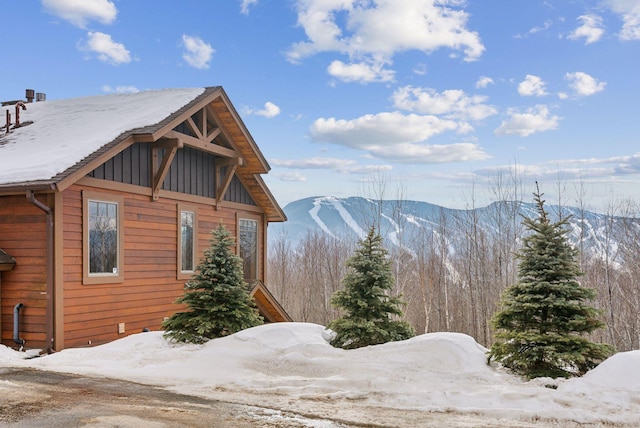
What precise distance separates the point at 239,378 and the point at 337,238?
31.3 metres

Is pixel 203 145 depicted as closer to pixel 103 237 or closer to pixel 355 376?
pixel 103 237

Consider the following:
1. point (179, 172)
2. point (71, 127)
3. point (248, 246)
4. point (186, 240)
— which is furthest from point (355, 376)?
point (248, 246)

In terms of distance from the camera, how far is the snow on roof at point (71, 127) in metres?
10.2

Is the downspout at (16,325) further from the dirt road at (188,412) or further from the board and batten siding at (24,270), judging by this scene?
the dirt road at (188,412)

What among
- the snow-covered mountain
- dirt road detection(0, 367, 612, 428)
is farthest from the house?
the snow-covered mountain

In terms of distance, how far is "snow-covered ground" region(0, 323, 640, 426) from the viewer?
19.3 feet

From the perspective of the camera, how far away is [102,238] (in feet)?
36.8

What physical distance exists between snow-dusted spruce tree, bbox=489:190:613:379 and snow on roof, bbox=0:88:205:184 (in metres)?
8.04

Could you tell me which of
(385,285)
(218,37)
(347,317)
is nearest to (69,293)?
(347,317)

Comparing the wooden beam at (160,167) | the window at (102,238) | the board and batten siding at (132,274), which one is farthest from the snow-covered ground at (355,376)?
the wooden beam at (160,167)

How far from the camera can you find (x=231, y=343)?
9.27 meters

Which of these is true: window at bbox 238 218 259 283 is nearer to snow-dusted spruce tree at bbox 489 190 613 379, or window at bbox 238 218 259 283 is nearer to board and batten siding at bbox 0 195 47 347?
board and batten siding at bbox 0 195 47 347

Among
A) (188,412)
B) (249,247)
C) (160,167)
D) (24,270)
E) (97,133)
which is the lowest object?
(188,412)

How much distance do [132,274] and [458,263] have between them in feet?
66.9
